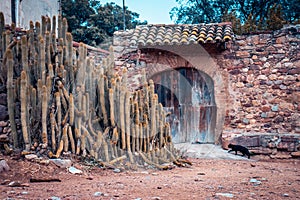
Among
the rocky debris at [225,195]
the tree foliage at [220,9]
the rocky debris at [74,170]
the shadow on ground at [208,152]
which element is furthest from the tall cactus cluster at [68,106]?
the tree foliage at [220,9]

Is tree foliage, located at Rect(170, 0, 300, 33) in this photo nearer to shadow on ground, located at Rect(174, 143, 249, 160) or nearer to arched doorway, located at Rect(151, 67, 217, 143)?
arched doorway, located at Rect(151, 67, 217, 143)

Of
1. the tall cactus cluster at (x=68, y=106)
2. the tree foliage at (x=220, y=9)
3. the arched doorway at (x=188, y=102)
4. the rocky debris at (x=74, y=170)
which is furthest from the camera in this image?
the tree foliage at (x=220, y=9)

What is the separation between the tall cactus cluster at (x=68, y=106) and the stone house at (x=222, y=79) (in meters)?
2.44

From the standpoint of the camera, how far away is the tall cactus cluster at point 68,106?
4641mm

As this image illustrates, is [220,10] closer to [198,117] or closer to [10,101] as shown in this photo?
[198,117]

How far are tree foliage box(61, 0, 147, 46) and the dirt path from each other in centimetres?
1297

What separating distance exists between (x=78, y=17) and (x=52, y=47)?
44.5 feet

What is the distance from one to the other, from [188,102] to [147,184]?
14.5ft

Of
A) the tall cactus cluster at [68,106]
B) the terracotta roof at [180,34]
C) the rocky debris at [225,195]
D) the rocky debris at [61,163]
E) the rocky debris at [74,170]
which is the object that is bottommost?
the rocky debris at [225,195]

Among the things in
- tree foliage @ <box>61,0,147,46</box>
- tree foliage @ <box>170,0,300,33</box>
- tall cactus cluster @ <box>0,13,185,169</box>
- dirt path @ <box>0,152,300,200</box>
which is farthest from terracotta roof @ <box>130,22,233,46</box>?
tree foliage @ <box>170,0,300,33</box>

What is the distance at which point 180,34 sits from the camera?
7883 millimetres

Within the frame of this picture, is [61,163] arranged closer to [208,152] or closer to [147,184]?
[147,184]

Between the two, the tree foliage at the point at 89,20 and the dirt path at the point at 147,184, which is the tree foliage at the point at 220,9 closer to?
the tree foliage at the point at 89,20

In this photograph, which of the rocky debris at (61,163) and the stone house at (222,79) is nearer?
the rocky debris at (61,163)
